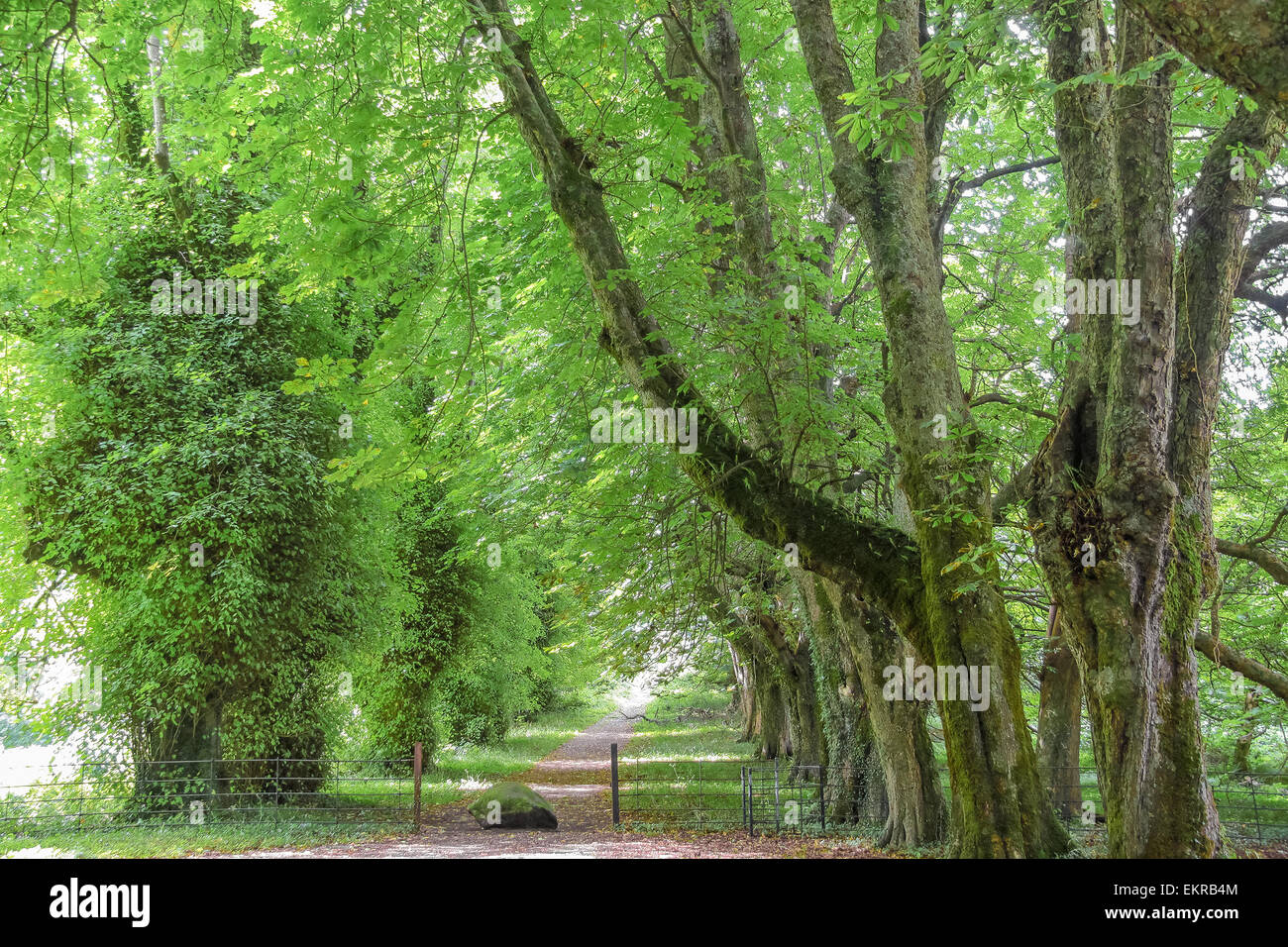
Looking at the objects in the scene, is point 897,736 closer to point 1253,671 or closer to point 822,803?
point 822,803

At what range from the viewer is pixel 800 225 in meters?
10.3

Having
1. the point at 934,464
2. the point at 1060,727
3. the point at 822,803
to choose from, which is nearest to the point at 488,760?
the point at 822,803

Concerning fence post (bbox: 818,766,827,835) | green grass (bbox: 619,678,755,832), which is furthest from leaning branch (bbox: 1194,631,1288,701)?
green grass (bbox: 619,678,755,832)

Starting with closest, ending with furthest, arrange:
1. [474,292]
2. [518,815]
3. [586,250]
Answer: [586,250] < [474,292] < [518,815]

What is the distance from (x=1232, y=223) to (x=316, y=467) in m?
12.7

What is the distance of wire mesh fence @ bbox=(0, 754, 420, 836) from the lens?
11.8 m

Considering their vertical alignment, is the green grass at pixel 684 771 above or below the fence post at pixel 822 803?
below

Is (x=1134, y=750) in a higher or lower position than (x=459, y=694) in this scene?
higher

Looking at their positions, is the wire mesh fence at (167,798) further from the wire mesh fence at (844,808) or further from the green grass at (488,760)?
the wire mesh fence at (844,808)

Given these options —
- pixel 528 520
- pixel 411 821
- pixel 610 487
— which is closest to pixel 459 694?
pixel 411 821

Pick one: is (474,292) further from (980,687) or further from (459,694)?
(459,694)

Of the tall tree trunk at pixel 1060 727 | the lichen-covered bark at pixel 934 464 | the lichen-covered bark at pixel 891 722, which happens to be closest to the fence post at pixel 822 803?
the lichen-covered bark at pixel 891 722

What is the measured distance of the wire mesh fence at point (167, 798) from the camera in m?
11.8

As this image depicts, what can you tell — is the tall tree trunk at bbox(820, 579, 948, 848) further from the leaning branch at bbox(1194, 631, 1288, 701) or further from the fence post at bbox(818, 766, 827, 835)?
the leaning branch at bbox(1194, 631, 1288, 701)
